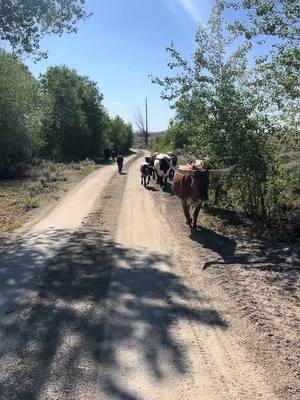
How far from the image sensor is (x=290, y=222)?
14258 millimetres

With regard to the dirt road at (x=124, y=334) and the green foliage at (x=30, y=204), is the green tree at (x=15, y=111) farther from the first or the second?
the dirt road at (x=124, y=334)

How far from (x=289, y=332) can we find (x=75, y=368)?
2950mm

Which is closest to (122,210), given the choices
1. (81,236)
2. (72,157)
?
(81,236)

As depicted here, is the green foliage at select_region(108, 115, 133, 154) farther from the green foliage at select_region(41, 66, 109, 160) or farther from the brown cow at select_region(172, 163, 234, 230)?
the brown cow at select_region(172, 163, 234, 230)

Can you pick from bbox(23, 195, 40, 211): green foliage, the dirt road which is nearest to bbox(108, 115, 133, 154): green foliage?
bbox(23, 195, 40, 211): green foliage

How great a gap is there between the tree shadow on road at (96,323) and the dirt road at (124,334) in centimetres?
1

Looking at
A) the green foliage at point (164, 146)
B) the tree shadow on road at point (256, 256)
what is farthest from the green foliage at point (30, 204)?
the green foliage at point (164, 146)

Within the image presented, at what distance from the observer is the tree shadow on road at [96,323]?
203 inches

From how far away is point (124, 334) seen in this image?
20.6ft

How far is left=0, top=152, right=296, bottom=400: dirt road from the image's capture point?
4.98 meters

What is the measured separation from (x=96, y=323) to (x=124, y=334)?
538mm

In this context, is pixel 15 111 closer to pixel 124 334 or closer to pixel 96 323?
pixel 96 323

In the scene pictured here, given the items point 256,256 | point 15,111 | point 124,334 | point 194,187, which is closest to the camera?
point 124,334

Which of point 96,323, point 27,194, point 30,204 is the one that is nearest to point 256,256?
point 96,323
